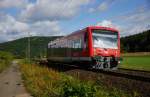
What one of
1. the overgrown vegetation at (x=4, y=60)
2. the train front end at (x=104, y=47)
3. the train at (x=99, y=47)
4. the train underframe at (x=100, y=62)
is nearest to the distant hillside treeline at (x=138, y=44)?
the overgrown vegetation at (x=4, y=60)

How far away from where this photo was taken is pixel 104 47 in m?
27.3

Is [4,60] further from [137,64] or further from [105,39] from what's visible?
[105,39]

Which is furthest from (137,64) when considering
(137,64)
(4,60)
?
(4,60)

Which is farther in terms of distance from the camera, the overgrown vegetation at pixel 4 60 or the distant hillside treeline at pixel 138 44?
the distant hillside treeline at pixel 138 44

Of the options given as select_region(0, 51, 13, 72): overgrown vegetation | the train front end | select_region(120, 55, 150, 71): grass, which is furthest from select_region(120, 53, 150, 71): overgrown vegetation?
select_region(0, 51, 13, 72): overgrown vegetation

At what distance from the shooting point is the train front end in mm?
26984

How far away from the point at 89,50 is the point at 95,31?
1.60m

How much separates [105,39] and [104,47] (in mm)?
620

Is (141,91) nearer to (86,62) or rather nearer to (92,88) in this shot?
(92,88)

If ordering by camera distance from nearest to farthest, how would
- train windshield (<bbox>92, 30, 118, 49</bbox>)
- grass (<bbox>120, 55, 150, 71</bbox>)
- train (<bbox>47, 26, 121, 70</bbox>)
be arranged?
train (<bbox>47, 26, 121, 70</bbox>) < train windshield (<bbox>92, 30, 118, 49</bbox>) < grass (<bbox>120, 55, 150, 71</bbox>)

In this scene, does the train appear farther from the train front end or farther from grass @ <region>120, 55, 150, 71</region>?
grass @ <region>120, 55, 150, 71</region>

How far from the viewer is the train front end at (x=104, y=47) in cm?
2698

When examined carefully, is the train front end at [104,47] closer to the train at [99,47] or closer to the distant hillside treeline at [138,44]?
the train at [99,47]

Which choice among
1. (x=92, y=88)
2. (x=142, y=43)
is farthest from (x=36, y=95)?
(x=142, y=43)
